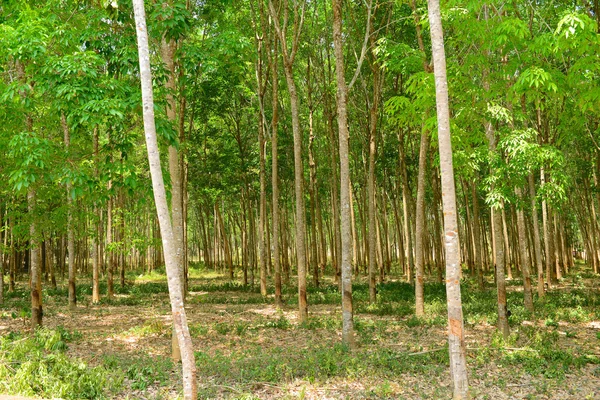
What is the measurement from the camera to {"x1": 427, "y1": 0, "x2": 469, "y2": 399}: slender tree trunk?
641 cm

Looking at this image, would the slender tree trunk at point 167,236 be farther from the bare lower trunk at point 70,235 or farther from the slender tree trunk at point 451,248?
the bare lower trunk at point 70,235

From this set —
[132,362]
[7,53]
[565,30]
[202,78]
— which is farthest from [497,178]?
[202,78]

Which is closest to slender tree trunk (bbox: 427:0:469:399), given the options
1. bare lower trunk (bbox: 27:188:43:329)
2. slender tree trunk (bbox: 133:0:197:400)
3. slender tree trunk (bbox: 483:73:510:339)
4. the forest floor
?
the forest floor

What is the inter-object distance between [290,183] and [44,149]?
25453 millimetres

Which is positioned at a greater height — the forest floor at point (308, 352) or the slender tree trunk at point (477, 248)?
the slender tree trunk at point (477, 248)

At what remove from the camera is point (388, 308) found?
52.0 feet

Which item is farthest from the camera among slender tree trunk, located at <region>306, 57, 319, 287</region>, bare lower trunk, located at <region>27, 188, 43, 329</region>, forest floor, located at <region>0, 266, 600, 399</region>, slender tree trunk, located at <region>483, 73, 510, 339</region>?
slender tree trunk, located at <region>306, 57, 319, 287</region>

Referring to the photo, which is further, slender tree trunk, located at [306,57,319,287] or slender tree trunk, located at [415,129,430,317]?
slender tree trunk, located at [306,57,319,287]

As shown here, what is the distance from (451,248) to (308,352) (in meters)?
4.90

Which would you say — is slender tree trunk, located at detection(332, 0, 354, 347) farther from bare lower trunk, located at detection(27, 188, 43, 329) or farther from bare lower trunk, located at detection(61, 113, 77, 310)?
bare lower trunk, located at detection(27, 188, 43, 329)

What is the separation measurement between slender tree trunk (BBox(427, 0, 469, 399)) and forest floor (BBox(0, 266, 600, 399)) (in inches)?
57.6

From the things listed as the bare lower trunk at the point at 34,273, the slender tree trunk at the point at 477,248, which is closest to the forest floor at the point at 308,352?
the bare lower trunk at the point at 34,273

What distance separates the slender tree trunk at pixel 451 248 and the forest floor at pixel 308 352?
1.46 meters

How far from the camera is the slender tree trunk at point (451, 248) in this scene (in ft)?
21.0
